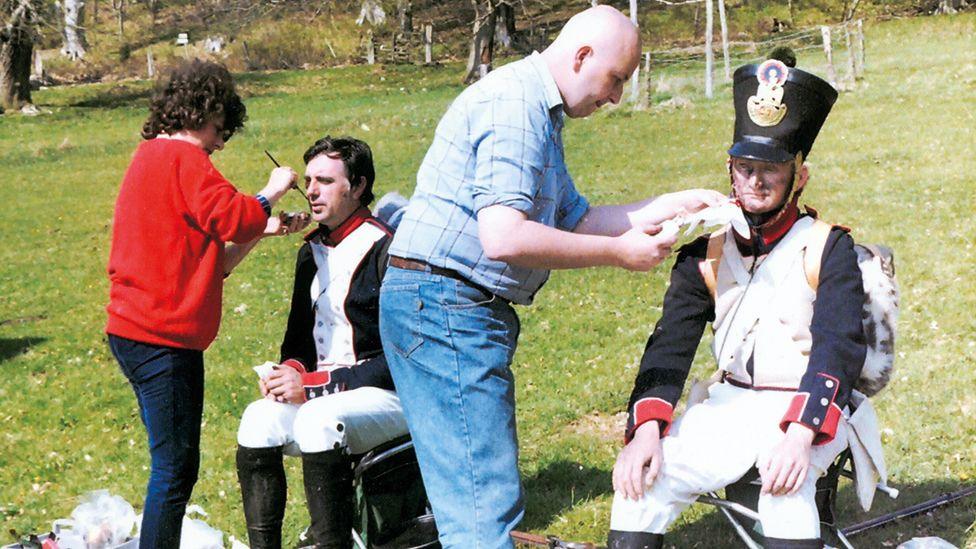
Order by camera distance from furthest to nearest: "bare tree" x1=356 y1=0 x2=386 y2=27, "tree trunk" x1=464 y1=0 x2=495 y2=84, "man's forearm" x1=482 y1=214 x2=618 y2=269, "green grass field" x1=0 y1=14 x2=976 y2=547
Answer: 1. "bare tree" x1=356 y1=0 x2=386 y2=27
2. "tree trunk" x1=464 y1=0 x2=495 y2=84
3. "green grass field" x1=0 y1=14 x2=976 y2=547
4. "man's forearm" x1=482 y1=214 x2=618 y2=269

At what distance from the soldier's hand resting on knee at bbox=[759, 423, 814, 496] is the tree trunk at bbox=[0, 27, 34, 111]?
34747 mm

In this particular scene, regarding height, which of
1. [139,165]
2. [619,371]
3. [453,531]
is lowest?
[619,371]

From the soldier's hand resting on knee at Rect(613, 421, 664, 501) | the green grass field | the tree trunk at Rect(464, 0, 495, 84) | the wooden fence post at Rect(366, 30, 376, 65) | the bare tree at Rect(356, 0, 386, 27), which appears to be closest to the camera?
the soldier's hand resting on knee at Rect(613, 421, 664, 501)

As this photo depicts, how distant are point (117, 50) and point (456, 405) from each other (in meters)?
54.5

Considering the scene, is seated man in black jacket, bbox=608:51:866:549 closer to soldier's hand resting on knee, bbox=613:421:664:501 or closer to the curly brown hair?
soldier's hand resting on knee, bbox=613:421:664:501

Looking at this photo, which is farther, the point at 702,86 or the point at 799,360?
the point at 702,86

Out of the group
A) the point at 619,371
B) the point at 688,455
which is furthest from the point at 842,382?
the point at 619,371

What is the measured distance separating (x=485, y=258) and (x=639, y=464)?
0.84 metres

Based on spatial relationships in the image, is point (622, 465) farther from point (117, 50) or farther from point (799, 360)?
point (117, 50)

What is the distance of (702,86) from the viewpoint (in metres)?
29.0

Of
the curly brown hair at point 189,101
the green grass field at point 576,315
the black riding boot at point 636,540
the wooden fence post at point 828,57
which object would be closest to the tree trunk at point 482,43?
the green grass field at point 576,315

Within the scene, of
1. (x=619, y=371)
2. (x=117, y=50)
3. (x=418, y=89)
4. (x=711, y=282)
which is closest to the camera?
(x=711, y=282)

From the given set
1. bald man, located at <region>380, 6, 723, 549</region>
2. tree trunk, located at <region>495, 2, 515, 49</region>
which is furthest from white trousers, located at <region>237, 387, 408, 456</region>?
tree trunk, located at <region>495, 2, 515, 49</region>

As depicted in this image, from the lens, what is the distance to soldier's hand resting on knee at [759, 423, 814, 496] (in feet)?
12.0
